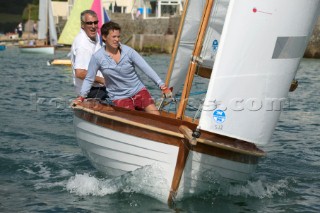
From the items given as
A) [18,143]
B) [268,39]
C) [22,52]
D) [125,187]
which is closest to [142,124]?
[125,187]

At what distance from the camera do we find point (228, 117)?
303 inches

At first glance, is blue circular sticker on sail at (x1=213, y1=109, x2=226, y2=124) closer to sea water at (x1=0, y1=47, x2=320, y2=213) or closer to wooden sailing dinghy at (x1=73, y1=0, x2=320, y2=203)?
wooden sailing dinghy at (x1=73, y1=0, x2=320, y2=203)

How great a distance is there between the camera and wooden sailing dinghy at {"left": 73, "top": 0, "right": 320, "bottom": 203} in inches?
299

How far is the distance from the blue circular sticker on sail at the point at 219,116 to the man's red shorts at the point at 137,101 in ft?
5.06

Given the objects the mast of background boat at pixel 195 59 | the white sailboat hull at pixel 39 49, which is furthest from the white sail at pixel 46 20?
the mast of background boat at pixel 195 59

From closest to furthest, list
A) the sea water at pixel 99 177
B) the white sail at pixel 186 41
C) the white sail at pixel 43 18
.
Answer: the sea water at pixel 99 177 < the white sail at pixel 186 41 < the white sail at pixel 43 18

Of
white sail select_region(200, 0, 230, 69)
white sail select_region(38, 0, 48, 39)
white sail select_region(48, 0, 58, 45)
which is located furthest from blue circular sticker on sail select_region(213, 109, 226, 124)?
white sail select_region(38, 0, 48, 39)

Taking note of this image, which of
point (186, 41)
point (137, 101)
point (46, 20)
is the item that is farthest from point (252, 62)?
point (46, 20)

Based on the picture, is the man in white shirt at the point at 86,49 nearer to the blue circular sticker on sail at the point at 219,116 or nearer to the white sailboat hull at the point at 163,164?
the white sailboat hull at the point at 163,164

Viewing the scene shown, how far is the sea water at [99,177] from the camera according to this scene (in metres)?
8.16

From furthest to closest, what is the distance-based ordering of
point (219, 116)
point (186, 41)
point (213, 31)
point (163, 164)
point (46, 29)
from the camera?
point (46, 29)
point (186, 41)
point (213, 31)
point (163, 164)
point (219, 116)

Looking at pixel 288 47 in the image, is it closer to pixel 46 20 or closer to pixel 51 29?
pixel 51 29

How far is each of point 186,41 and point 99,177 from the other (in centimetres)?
265

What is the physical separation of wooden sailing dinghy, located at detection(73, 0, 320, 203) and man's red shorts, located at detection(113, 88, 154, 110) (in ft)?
1.58
